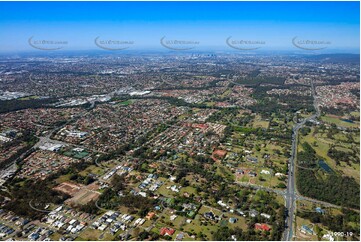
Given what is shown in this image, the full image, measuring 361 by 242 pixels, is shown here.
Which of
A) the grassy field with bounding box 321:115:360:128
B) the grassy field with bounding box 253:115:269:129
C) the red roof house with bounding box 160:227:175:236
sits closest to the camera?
the red roof house with bounding box 160:227:175:236

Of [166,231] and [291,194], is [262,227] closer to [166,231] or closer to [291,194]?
[291,194]

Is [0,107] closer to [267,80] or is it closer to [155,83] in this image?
[155,83]

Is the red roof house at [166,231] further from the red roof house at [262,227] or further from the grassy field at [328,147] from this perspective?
the grassy field at [328,147]

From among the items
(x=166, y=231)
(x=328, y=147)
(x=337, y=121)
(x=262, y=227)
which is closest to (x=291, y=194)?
(x=262, y=227)

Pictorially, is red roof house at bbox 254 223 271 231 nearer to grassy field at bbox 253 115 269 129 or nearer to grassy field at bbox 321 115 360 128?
grassy field at bbox 253 115 269 129

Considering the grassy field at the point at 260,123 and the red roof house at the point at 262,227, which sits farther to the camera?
the grassy field at the point at 260,123

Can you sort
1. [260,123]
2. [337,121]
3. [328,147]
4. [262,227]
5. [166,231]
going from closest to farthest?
[166,231] < [262,227] < [328,147] < [260,123] < [337,121]

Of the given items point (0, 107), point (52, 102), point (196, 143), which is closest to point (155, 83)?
point (52, 102)

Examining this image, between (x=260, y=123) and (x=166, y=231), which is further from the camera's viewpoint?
(x=260, y=123)

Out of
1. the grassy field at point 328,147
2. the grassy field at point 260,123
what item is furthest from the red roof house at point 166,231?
the grassy field at point 260,123

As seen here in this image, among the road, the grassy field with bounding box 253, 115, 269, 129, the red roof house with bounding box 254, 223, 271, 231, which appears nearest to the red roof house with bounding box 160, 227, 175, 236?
the red roof house with bounding box 254, 223, 271, 231

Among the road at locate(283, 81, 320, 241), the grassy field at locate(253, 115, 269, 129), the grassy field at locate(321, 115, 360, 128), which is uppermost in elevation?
the grassy field at locate(321, 115, 360, 128)
